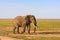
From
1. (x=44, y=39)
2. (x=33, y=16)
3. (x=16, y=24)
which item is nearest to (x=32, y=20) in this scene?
(x=33, y=16)

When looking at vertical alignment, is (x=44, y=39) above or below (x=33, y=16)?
below

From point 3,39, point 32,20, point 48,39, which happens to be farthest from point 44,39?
point 32,20

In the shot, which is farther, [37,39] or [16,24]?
[16,24]

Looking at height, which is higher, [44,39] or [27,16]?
[27,16]

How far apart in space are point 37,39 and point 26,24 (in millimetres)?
8124

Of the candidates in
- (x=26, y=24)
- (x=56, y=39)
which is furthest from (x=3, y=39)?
(x=26, y=24)

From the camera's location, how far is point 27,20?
34.3 metres

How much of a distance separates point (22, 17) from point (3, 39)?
33.8 ft

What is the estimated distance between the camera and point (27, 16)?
34688 mm

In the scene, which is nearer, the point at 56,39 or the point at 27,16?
the point at 56,39

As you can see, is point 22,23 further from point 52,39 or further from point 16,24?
point 52,39

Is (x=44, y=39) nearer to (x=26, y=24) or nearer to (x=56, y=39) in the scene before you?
(x=56, y=39)

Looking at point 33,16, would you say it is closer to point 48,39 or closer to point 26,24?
point 26,24

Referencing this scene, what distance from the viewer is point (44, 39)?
2661cm
